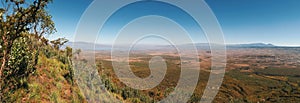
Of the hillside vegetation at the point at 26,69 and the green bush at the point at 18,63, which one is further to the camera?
the green bush at the point at 18,63

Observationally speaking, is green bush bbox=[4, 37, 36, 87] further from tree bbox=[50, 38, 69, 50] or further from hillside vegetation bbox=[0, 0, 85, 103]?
tree bbox=[50, 38, 69, 50]

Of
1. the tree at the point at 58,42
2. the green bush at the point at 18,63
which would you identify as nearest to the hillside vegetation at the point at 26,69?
the green bush at the point at 18,63

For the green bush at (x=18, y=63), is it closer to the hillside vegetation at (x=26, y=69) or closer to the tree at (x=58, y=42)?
the hillside vegetation at (x=26, y=69)

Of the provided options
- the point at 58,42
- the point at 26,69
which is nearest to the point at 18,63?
the point at 26,69

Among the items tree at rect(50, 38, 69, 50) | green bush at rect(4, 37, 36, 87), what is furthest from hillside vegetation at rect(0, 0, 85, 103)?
tree at rect(50, 38, 69, 50)

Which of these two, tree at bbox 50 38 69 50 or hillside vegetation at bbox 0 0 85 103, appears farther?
tree at bbox 50 38 69 50

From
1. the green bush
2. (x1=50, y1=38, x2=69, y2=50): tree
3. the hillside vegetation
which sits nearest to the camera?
the hillside vegetation

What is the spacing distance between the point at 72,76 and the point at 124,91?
11.9 metres

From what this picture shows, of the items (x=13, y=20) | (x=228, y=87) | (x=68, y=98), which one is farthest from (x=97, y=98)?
(x=228, y=87)

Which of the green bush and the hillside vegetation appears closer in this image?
the hillside vegetation

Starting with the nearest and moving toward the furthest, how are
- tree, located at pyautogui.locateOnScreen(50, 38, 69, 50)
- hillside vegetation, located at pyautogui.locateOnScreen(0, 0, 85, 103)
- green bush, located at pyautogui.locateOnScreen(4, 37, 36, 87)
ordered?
hillside vegetation, located at pyautogui.locateOnScreen(0, 0, 85, 103)
green bush, located at pyautogui.locateOnScreen(4, 37, 36, 87)
tree, located at pyautogui.locateOnScreen(50, 38, 69, 50)

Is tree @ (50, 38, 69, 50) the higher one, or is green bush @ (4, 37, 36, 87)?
tree @ (50, 38, 69, 50)

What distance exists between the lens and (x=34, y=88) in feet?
45.4

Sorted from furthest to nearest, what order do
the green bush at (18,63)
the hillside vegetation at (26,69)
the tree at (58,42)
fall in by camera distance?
1. the tree at (58,42)
2. the green bush at (18,63)
3. the hillside vegetation at (26,69)
